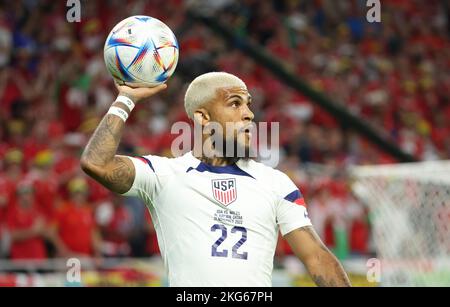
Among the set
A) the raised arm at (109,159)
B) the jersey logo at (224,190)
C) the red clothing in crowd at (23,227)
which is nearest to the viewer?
the raised arm at (109,159)

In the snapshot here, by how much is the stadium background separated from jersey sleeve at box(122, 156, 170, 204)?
18.2ft

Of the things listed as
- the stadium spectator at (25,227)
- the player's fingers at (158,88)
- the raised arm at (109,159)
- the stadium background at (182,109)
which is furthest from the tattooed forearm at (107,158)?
the stadium spectator at (25,227)

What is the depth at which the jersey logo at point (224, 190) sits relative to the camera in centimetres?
425

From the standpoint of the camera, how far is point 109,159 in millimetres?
4047

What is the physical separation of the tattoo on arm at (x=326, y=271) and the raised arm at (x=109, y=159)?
92 cm

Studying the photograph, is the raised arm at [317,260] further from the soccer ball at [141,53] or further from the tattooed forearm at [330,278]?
the soccer ball at [141,53]

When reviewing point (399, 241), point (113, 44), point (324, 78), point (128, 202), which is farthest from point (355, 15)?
point (113, 44)

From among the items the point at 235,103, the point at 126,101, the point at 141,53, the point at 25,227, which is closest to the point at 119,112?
the point at 126,101

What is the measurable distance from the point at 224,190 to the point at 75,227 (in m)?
6.62

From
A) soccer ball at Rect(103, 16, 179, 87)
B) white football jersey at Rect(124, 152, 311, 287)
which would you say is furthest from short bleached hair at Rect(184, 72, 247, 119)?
white football jersey at Rect(124, 152, 311, 287)

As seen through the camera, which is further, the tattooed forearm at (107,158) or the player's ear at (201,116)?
the player's ear at (201,116)

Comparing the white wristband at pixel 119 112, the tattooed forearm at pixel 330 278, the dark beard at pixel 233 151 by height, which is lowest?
the tattooed forearm at pixel 330 278

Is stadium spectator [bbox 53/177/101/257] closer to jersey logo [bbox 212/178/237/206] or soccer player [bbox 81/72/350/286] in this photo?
soccer player [bbox 81/72/350/286]

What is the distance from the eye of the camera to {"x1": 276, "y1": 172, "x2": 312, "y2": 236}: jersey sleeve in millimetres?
4266
